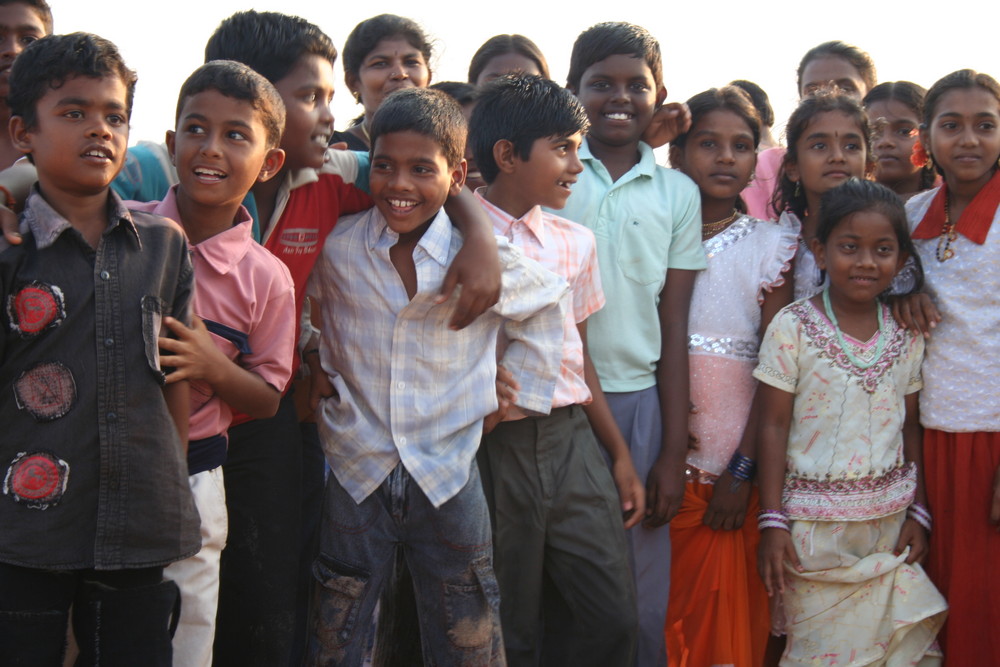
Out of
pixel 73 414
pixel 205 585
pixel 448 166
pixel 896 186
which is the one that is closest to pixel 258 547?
pixel 205 585

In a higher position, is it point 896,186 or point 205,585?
point 896,186

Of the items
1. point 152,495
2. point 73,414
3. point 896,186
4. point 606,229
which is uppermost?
point 896,186

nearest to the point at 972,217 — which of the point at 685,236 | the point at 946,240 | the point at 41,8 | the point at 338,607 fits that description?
the point at 946,240

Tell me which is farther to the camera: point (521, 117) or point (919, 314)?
point (919, 314)

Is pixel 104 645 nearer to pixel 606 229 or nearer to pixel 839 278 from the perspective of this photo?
pixel 606 229

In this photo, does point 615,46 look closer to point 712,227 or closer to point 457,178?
point 712,227

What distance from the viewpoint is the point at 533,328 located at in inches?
98.2

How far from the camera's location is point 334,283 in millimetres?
2428

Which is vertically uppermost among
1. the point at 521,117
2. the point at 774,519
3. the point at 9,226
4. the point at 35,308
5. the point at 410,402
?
the point at 521,117

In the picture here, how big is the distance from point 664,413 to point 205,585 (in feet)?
5.04

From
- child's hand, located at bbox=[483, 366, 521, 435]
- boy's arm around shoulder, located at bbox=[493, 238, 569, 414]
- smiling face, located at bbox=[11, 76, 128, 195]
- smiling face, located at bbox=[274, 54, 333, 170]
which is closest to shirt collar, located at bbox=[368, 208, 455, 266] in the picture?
boy's arm around shoulder, located at bbox=[493, 238, 569, 414]

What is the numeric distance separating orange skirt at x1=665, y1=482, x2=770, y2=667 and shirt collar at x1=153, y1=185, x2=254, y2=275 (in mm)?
1720

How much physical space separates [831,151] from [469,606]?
6.65 ft

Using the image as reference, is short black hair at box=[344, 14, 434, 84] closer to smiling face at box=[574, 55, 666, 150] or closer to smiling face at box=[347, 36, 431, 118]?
smiling face at box=[347, 36, 431, 118]
